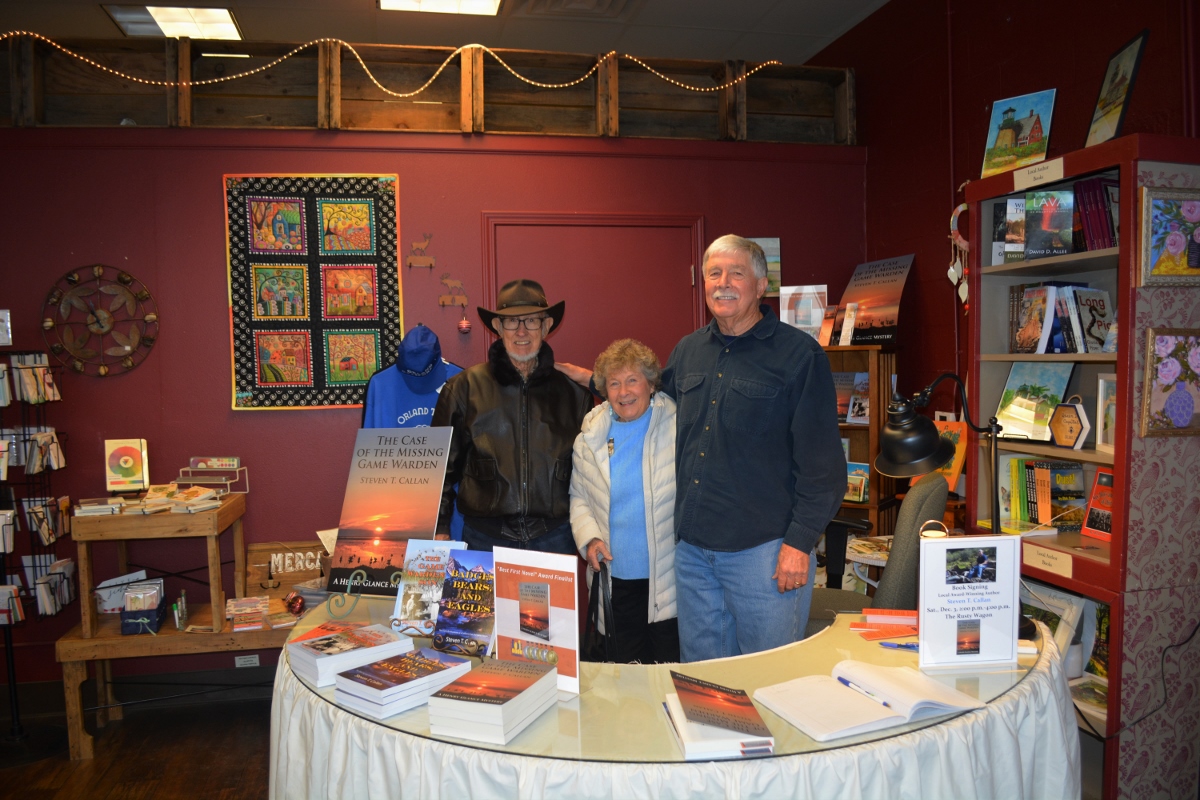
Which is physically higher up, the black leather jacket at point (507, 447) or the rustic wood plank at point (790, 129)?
the rustic wood plank at point (790, 129)

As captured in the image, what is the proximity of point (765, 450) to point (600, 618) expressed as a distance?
734 mm

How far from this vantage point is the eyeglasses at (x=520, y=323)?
2.85 meters

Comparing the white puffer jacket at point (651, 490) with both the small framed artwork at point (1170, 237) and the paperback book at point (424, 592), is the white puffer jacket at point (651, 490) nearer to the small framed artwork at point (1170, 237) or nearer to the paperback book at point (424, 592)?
the paperback book at point (424, 592)

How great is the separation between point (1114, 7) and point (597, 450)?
2.48m

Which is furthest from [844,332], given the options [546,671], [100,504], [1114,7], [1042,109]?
[100,504]

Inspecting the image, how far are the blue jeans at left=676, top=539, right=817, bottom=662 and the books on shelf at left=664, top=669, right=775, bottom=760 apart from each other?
1.96 ft

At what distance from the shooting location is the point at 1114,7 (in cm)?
287

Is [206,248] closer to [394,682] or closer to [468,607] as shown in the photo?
[468,607]

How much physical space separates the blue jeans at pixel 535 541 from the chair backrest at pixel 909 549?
1.06m

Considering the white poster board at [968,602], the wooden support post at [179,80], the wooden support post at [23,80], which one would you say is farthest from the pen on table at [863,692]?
the wooden support post at [23,80]

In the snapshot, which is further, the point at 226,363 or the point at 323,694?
the point at 226,363

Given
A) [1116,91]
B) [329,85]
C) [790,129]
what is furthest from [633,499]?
[790,129]

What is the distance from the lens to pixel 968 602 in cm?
178

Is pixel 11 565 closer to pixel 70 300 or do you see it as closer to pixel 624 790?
pixel 70 300
